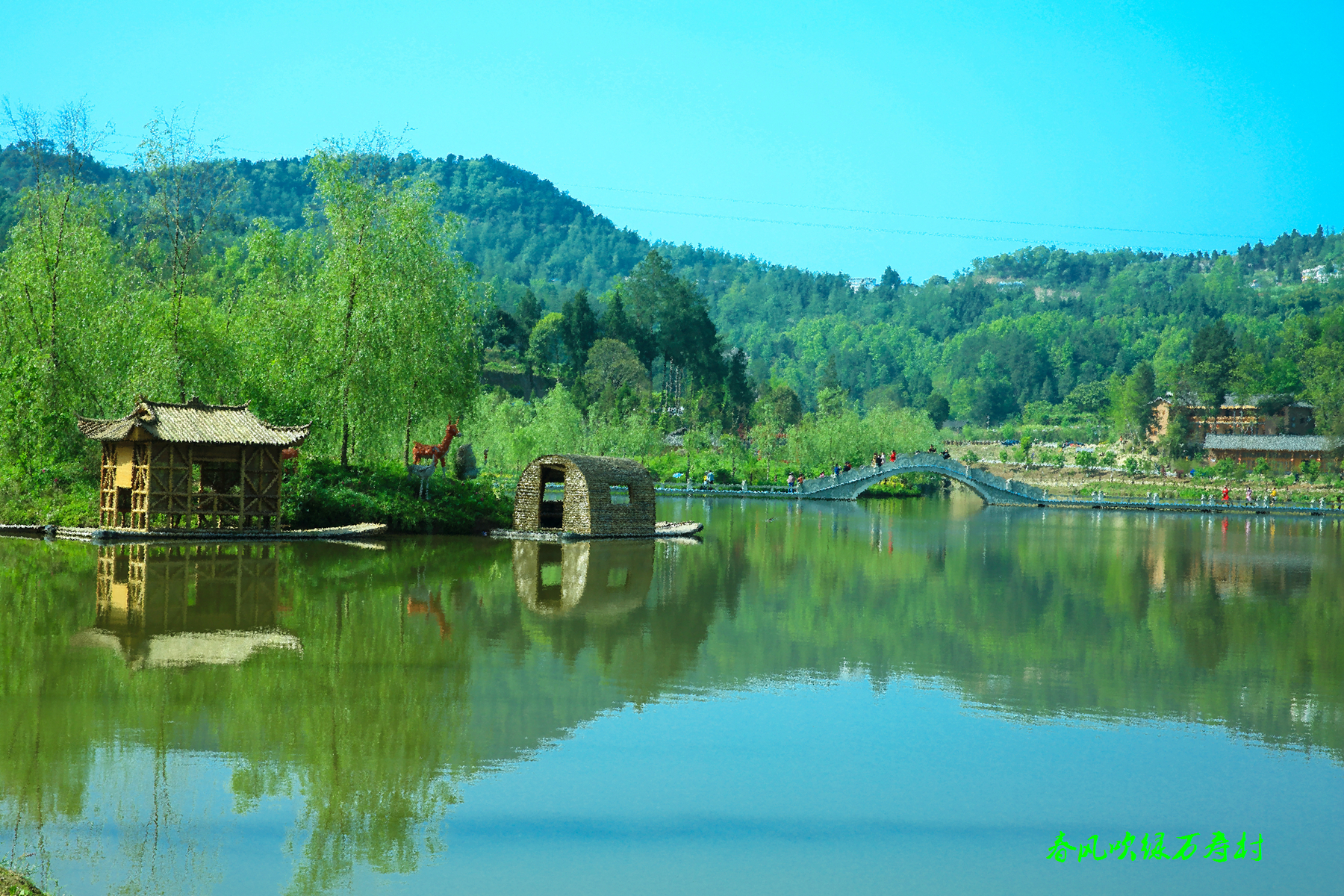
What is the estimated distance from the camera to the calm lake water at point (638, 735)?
6.49m

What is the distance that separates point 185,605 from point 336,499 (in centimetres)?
1043

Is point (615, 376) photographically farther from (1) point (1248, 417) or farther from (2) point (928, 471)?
(1) point (1248, 417)

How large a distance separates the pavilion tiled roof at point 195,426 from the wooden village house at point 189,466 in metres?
0.01

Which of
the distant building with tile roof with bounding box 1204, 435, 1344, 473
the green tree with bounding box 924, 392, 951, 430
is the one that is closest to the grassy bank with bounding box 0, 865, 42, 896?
the distant building with tile roof with bounding box 1204, 435, 1344, 473

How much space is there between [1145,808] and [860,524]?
27054 millimetres

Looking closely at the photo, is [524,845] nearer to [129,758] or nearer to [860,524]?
[129,758]

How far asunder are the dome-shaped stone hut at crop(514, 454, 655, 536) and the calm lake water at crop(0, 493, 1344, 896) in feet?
22.0

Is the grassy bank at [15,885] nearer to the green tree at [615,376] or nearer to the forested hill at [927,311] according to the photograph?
the green tree at [615,376]

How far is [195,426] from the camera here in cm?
2039

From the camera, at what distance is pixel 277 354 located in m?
25.4

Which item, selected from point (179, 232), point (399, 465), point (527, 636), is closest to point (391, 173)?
point (179, 232)

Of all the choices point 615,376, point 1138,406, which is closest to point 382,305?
point 615,376

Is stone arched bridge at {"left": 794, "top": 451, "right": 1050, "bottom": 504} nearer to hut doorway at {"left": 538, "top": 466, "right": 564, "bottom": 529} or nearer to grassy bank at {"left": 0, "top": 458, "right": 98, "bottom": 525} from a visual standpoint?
hut doorway at {"left": 538, "top": 466, "right": 564, "bottom": 529}

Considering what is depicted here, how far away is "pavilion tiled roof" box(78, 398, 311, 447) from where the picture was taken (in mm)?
19875
